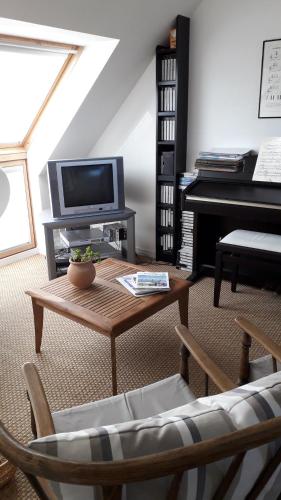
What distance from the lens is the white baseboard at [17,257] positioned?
3613 millimetres

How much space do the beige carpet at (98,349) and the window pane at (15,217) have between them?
0.78 metres

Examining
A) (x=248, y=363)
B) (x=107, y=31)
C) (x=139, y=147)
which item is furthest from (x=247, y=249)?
(x=107, y=31)

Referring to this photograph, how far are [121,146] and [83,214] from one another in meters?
0.86

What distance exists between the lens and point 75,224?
124 inches

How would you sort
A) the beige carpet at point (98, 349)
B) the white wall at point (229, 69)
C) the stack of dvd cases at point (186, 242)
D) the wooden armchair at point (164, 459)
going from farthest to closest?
the stack of dvd cases at point (186, 242)
the white wall at point (229, 69)
the beige carpet at point (98, 349)
the wooden armchair at point (164, 459)

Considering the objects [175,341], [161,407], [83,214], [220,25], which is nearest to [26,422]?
[161,407]

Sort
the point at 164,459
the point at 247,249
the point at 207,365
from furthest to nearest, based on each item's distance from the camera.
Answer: the point at 247,249, the point at 207,365, the point at 164,459

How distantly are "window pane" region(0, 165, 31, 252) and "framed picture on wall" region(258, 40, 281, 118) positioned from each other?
2.23 meters

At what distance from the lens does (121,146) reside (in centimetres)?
367

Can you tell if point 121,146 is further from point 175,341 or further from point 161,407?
point 161,407

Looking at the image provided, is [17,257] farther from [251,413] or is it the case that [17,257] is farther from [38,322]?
[251,413]

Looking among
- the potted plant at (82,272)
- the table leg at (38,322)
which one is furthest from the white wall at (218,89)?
the table leg at (38,322)

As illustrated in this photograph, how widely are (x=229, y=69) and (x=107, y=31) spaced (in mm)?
1000

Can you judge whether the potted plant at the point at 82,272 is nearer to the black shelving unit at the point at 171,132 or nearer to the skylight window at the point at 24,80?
the black shelving unit at the point at 171,132
